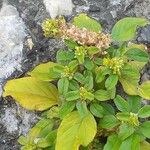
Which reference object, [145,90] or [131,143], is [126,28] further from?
[131,143]

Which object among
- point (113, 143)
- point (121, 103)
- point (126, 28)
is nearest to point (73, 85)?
point (121, 103)

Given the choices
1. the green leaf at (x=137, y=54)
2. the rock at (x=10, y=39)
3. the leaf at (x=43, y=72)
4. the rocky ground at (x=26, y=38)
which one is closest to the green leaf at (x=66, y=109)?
the leaf at (x=43, y=72)

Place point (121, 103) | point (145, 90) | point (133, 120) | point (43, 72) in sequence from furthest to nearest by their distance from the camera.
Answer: point (43, 72) → point (145, 90) → point (121, 103) → point (133, 120)

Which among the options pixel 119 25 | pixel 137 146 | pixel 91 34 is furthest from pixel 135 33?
pixel 137 146

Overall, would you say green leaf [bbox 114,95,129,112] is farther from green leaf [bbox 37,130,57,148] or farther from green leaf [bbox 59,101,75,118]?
green leaf [bbox 37,130,57,148]

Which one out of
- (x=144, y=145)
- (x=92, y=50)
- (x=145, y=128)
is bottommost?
(x=144, y=145)

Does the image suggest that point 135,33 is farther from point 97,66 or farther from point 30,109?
point 30,109

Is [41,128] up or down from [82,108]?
down
